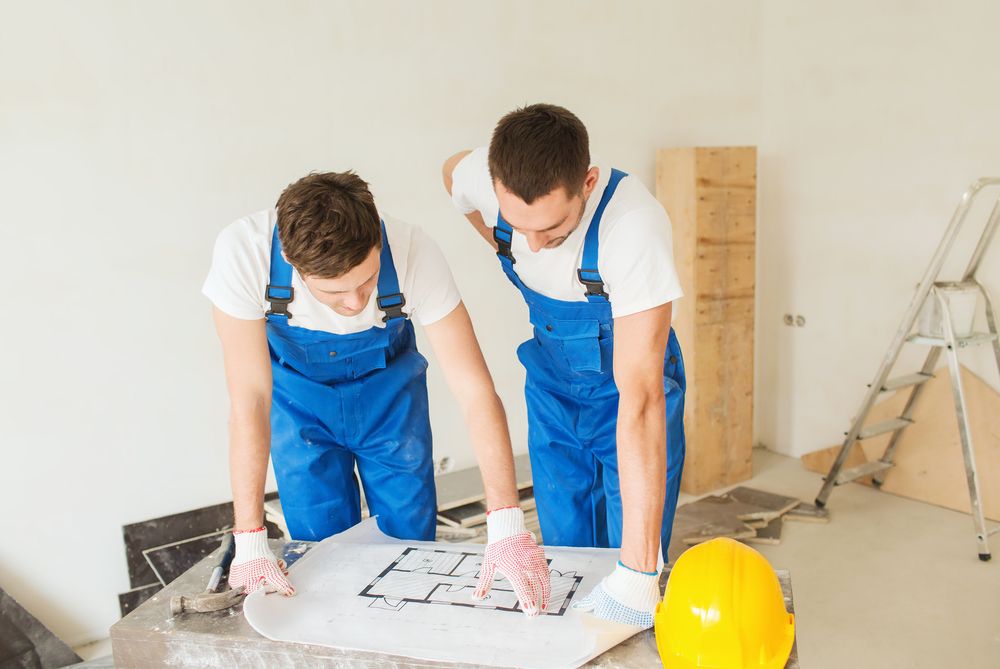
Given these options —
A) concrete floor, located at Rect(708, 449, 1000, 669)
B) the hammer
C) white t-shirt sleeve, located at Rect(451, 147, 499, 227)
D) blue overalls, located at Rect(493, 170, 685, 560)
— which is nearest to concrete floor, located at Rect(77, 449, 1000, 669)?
concrete floor, located at Rect(708, 449, 1000, 669)

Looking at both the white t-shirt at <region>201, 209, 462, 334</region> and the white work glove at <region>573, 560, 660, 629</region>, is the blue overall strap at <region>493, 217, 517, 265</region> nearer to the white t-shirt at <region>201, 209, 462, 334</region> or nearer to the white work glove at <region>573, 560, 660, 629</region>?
the white t-shirt at <region>201, 209, 462, 334</region>

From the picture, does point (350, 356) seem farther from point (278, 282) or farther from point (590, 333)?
point (590, 333)

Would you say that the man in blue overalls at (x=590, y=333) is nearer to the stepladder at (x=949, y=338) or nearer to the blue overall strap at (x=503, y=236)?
the blue overall strap at (x=503, y=236)

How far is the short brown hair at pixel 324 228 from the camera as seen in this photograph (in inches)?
63.3

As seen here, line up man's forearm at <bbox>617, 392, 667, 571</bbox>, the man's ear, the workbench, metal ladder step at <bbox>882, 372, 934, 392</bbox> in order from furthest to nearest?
metal ladder step at <bbox>882, 372, 934, 392</bbox> → the man's ear → man's forearm at <bbox>617, 392, 667, 571</bbox> → the workbench

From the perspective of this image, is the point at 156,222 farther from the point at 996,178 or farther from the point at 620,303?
the point at 996,178

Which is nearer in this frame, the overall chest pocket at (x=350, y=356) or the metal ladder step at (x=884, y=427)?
the overall chest pocket at (x=350, y=356)

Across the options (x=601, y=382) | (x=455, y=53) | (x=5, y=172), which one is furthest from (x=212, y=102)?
(x=601, y=382)

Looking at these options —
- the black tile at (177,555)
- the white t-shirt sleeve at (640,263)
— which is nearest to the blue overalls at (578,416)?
the white t-shirt sleeve at (640,263)

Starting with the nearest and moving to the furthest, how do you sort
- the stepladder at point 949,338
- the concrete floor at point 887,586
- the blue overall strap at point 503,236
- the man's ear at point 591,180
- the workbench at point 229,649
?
the workbench at point 229,649 < the man's ear at point 591,180 < the blue overall strap at point 503,236 < the concrete floor at point 887,586 < the stepladder at point 949,338

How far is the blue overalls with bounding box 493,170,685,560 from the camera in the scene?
205cm

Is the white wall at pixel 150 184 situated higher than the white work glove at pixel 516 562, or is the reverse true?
the white wall at pixel 150 184

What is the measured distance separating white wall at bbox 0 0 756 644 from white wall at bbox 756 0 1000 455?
0.25 meters

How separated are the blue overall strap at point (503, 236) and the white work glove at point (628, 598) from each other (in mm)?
800
